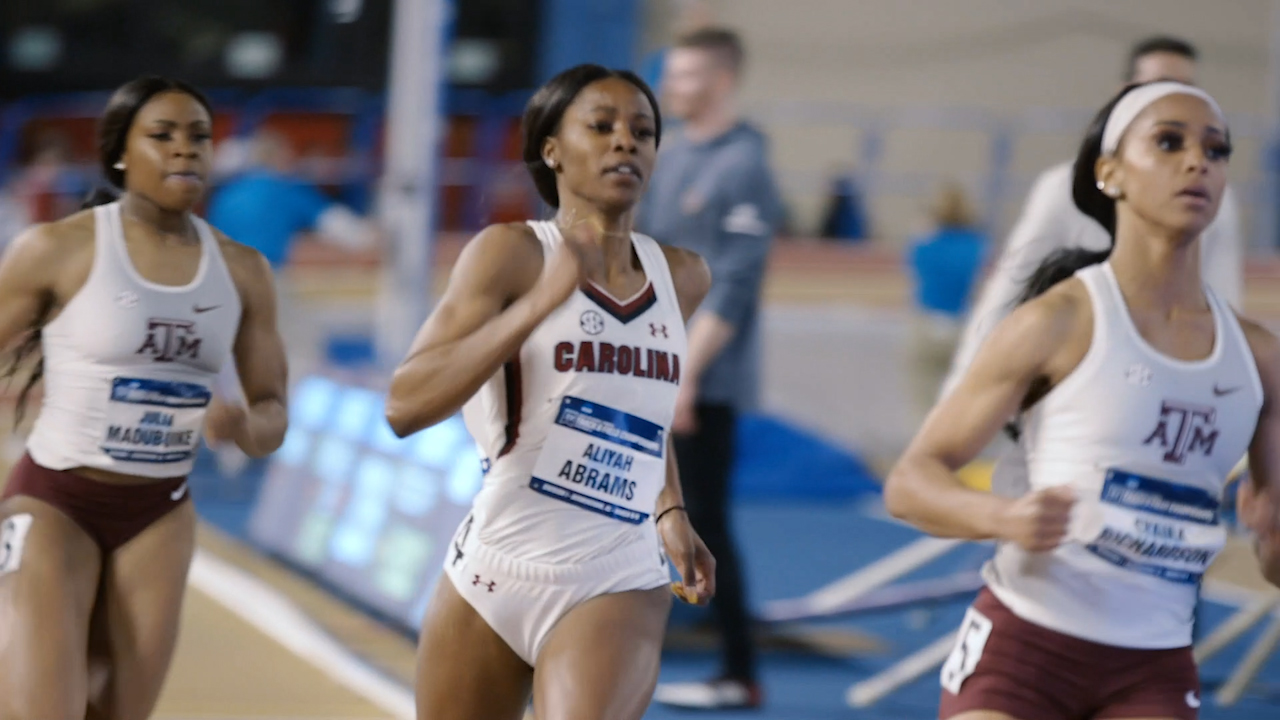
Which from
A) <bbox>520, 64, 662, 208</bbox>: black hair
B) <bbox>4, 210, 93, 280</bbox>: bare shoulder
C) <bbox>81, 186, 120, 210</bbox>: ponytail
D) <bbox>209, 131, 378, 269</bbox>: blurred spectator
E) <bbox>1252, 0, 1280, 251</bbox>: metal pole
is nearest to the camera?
<bbox>520, 64, 662, 208</bbox>: black hair

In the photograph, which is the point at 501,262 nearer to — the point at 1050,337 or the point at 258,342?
the point at 1050,337

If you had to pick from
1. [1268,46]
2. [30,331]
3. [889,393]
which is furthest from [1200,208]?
[1268,46]

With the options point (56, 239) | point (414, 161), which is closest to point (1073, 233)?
point (56, 239)

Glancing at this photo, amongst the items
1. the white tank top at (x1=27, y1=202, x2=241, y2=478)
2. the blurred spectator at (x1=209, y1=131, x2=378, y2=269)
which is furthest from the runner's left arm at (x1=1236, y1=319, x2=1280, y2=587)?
the blurred spectator at (x1=209, y1=131, x2=378, y2=269)

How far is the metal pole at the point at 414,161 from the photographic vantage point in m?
9.27

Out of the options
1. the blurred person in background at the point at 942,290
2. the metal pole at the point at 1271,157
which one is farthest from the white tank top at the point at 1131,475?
the metal pole at the point at 1271,157

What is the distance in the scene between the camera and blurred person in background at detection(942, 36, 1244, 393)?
4.86 metres

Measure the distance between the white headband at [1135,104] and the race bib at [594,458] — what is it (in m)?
1.01

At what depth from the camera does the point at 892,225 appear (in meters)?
20.2

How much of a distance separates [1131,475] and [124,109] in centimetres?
243

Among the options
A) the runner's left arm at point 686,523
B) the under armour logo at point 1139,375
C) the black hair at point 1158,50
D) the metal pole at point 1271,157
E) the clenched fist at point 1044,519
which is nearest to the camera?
the clenched fist at point 1044,519

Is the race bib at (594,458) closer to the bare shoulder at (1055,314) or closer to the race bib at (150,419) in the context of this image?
the bare shoulder at (1055,314)

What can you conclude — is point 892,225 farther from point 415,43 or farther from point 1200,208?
point 1200,208

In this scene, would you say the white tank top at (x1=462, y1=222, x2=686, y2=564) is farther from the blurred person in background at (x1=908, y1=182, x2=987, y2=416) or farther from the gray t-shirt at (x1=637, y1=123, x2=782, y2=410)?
the blurred person in background at (x1=908, y1=182, x2=987, y2=416)
